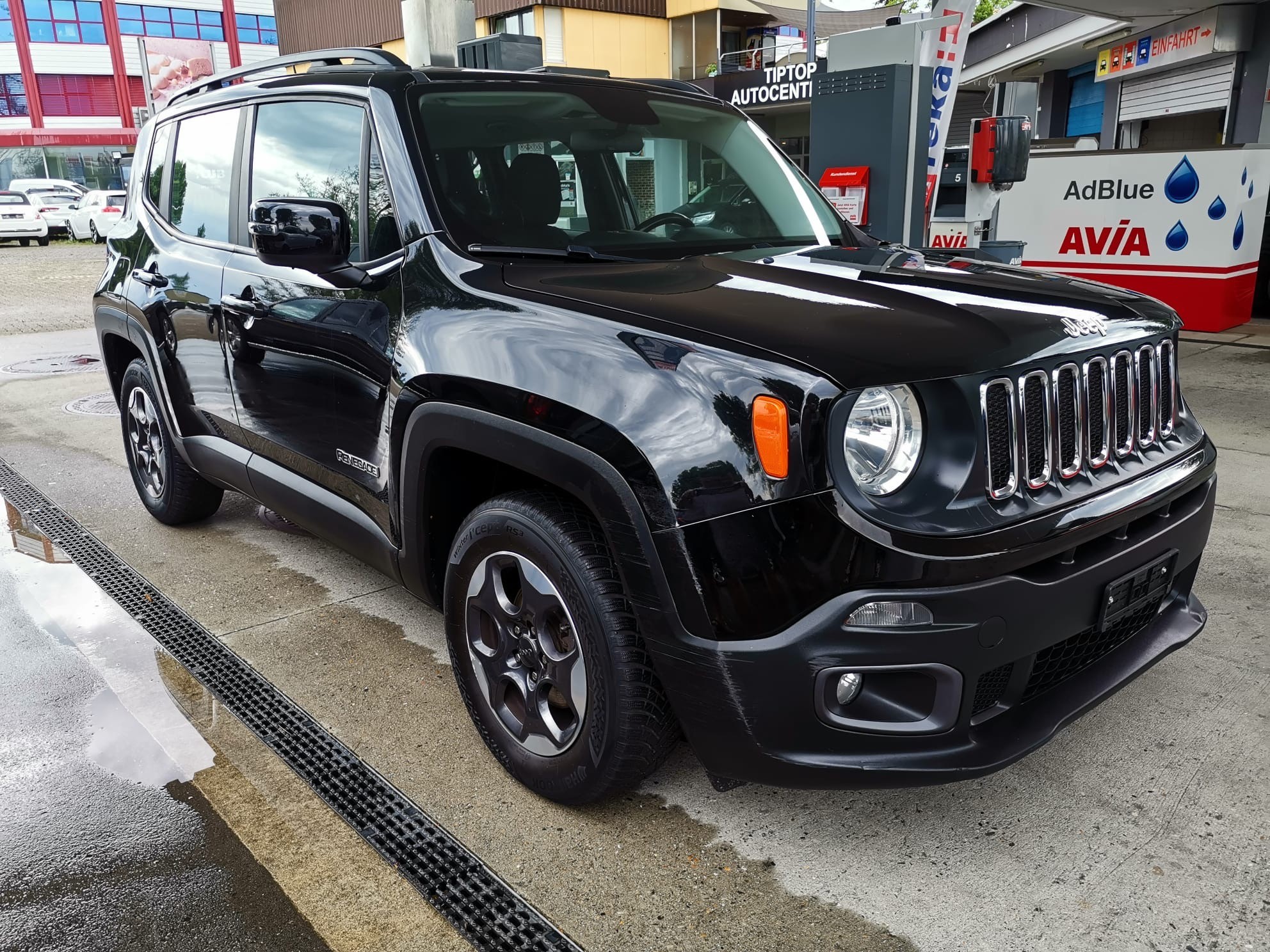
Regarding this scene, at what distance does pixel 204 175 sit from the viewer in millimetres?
3932

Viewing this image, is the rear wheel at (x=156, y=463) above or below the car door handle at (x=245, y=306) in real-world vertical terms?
below

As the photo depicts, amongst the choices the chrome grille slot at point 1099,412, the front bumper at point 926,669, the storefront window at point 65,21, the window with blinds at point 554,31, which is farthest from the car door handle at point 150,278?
the storefront window at point 65,21

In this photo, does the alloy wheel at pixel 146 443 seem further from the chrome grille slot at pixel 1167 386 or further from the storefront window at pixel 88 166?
the storefront window at pixel 88 166

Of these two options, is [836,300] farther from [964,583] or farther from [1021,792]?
[1021,792]

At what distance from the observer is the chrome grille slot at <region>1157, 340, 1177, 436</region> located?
255cm

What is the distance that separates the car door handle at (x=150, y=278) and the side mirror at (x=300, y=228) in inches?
53.5

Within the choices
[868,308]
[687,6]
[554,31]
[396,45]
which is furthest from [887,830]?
[396,45]

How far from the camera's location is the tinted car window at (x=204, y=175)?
3.73 metres

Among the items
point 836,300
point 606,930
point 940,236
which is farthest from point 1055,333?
point 940,236

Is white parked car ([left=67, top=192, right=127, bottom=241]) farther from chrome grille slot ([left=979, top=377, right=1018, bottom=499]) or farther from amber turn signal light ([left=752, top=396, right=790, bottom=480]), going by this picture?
chrome grille slot ([left=979, top=377, right=1018, bottom=499])

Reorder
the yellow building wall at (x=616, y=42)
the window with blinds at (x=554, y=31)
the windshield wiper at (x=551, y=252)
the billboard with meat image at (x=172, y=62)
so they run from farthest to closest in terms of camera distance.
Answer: the billboard with meat image at (x=172, y=62), the yellow building wall at (x=616, y=42), the window with blinds at (x=554, y=31), the windshield wiper at (x=551, y=252)

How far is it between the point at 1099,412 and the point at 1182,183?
26.6 ft

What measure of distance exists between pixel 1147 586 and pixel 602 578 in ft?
4.12

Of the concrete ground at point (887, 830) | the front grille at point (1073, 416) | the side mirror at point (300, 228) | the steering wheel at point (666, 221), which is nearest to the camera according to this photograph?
the front grille at point (1073, 416)
